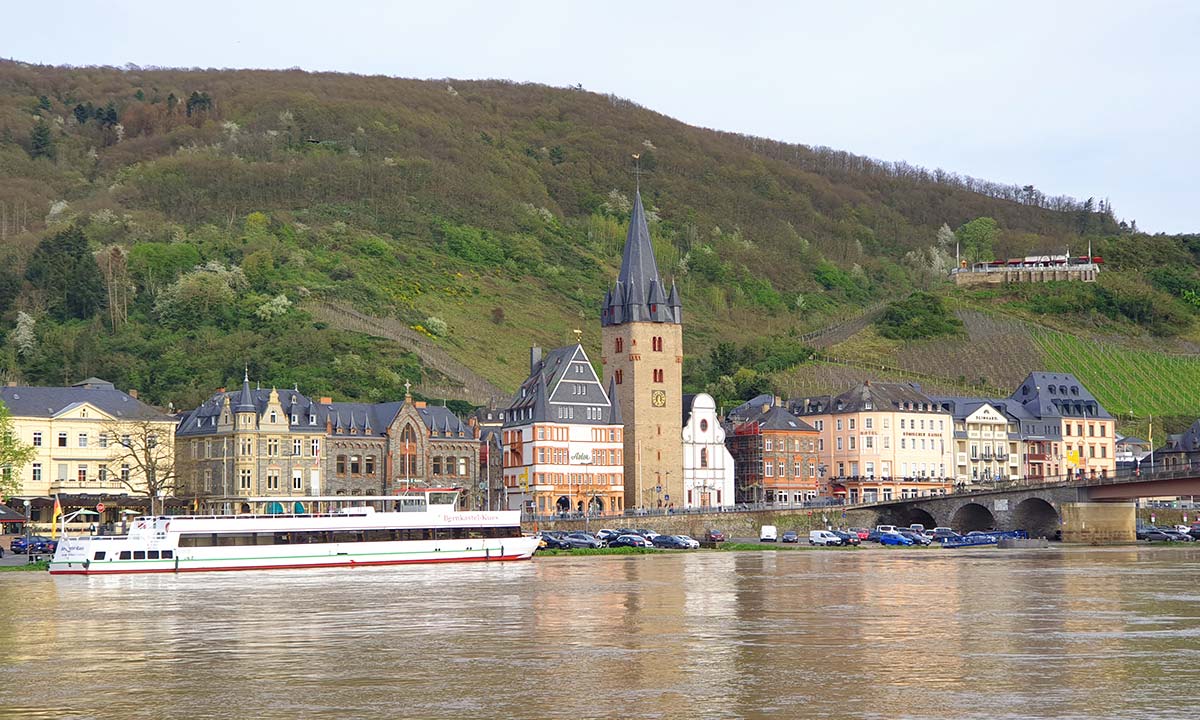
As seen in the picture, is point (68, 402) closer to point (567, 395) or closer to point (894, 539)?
point (567, 395)

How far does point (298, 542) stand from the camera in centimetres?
8588

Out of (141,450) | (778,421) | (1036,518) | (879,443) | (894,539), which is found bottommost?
(894,539)

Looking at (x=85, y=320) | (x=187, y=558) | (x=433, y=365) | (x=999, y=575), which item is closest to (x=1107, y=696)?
(x=999, y=575)

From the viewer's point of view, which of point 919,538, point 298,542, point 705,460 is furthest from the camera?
point 705,460

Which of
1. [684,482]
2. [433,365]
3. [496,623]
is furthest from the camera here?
[433,365]

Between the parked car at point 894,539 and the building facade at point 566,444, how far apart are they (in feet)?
95.4

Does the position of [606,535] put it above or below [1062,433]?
below

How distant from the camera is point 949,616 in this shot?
50.6 metres

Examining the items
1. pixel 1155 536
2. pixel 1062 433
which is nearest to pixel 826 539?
pixel 1155 536

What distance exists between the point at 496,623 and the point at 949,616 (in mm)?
13296

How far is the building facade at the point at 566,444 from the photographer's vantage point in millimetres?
135000

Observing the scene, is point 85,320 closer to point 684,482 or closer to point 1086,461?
point 684,482

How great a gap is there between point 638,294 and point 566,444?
1469 cm

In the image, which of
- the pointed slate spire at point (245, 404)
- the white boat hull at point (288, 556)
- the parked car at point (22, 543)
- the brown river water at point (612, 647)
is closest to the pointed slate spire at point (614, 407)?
the pointed slate spire at point (245, 404)
